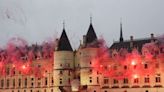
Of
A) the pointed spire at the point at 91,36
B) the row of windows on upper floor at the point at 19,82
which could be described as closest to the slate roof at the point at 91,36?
the pointed spire at the point at 91,36

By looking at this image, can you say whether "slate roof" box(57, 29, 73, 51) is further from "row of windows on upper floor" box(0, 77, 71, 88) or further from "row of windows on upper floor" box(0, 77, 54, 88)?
"row of windows on upper floor" box(0, 77, 54, 88)

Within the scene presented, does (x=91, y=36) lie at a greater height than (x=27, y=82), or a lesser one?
greater

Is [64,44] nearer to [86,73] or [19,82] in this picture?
[86,73]

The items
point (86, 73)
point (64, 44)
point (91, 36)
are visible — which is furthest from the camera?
point (64, 44)

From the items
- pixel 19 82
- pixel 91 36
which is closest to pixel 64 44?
pixel 91 36

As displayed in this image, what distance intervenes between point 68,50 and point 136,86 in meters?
18.2

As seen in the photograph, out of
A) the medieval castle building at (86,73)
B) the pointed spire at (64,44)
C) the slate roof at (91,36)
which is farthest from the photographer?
the pointed spire at (64,44)

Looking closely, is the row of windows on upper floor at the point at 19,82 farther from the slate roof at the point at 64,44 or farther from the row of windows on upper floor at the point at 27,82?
the slate roof at the point at 64,44

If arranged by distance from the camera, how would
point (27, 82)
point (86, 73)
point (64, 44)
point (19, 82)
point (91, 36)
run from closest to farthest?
point (86, 73)
point (91, 36)
point (64, 44)
point (27, 82)
point (19, 82)

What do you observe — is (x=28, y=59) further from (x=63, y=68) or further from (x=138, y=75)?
(x=138, y=75)

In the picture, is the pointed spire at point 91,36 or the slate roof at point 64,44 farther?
the slate roof at point 64,44

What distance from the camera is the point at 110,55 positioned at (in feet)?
289

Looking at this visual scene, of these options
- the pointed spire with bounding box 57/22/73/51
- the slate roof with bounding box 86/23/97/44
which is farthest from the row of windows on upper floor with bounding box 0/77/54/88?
the slate roof with bounding box 86/23/97/44

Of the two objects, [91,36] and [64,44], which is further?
[64,44]
